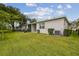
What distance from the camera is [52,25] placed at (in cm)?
375

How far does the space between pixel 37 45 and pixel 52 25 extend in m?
0.52

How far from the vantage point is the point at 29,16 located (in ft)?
12.3

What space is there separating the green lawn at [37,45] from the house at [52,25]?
131mm

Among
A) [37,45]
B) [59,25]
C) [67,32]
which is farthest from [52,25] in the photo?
[37,45]

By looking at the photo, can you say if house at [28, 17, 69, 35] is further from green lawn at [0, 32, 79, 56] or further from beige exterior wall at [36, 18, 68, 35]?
green lawn at [0, 32, 79, 56]

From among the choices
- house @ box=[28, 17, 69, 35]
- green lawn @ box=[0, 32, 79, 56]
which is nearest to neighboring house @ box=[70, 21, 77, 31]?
house @ box=[28, 17, 69, 35]

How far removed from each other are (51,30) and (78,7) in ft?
2.31

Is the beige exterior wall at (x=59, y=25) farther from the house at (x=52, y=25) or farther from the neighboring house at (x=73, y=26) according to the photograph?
the neighboring house at (x=73, y=26)

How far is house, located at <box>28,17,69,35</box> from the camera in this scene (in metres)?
3.68

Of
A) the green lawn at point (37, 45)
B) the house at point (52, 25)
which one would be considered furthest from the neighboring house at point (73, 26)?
the green lawn at point (37, 45)

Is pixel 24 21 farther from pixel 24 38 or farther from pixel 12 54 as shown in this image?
pixel 12 54

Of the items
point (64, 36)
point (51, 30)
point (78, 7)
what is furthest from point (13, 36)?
point (78, 7)

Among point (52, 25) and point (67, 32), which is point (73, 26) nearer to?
point (67, 32)

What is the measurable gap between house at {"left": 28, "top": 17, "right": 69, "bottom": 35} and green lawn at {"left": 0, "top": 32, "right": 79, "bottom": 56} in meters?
0.13
